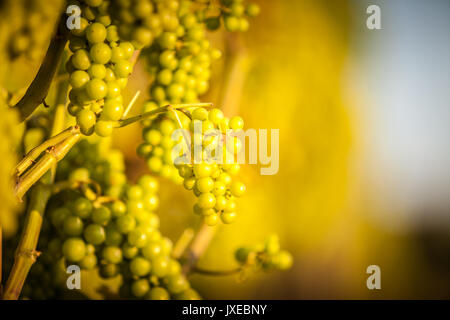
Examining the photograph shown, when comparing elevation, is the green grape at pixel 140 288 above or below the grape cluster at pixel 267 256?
below

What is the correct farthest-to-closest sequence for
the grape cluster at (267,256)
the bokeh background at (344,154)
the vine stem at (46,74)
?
the bokeh background at (344,154), the grape cluster at (267,256), the vine stem at (46,74)

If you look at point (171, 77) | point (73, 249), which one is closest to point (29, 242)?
point (73, 249)

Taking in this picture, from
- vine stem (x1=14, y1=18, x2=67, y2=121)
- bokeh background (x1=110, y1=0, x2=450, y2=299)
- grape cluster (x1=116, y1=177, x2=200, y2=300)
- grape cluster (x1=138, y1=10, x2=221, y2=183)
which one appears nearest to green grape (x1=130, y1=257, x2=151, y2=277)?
grape cluster (x1=116, y1=177, x2=200, y2=300)

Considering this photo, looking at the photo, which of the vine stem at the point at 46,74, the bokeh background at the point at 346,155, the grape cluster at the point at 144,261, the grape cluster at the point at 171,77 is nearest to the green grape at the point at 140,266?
the grape cluster at the point at 144,261

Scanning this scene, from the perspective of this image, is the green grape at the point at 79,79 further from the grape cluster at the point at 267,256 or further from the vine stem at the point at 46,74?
the grape cluster at the point at 267,256

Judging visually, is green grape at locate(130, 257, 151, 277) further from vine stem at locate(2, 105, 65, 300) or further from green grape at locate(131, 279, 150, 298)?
vine stem at locate(2, 105, 65, 300)

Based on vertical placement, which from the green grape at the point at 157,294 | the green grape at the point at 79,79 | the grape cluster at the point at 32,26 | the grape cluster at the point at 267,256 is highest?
the grape cluster at the point at 32,26

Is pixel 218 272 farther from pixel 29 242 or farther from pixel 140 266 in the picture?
pixel 29 242
